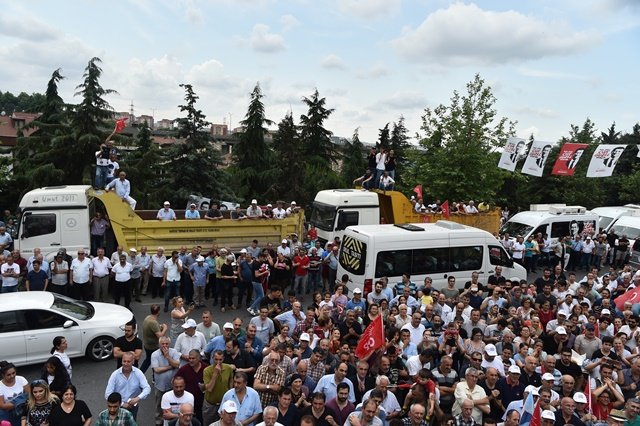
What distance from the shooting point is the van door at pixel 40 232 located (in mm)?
13312

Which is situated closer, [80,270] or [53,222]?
[80,270]

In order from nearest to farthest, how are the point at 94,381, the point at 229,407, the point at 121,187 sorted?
1. the point at 229,407
2. the point at 94,381
3. the point at 121,187

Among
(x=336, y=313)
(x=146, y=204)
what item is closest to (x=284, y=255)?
(x=336, y=313)

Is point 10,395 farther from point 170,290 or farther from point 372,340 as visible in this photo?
point 170,290

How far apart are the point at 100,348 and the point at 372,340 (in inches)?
213

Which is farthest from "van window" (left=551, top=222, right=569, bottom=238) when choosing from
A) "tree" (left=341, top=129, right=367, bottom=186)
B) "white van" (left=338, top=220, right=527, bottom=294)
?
"tree" (left=341, top=129, right=367, bottom=186)

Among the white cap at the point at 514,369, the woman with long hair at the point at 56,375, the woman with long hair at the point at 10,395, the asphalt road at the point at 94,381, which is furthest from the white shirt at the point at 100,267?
the white cap at the point at 514,369

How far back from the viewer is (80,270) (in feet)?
40.3

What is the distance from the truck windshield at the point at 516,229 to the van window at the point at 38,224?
15.3m

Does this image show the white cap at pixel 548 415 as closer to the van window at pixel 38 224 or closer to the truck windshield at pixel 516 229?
the van window at pixel 38 224

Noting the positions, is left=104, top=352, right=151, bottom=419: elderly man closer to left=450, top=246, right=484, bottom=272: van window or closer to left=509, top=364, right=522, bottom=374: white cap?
left=509, top=364, right=522, bottom=374: white cap

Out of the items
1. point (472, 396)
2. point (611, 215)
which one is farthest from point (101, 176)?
point (611, 215)

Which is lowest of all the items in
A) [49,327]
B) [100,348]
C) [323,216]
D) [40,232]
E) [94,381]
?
[94,381]

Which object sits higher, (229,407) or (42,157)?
(42,157)
